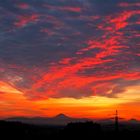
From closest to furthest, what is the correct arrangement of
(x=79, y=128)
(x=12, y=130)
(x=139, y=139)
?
1. (x=139, y=139)
2. (x=12, y=130)
3. (x=79, y=128)

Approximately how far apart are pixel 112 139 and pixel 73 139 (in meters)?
15.2

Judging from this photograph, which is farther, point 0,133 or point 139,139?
point 0,133

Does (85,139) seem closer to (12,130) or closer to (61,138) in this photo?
(61,138)

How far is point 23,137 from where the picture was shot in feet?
408

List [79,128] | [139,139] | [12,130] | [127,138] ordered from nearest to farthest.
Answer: [139,139] → [127,138] → [12,130] → [79,128]

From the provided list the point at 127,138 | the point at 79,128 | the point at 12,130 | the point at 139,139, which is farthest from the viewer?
the point at 79,128

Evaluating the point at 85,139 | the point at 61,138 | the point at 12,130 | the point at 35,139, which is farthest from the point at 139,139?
the point at 12,130

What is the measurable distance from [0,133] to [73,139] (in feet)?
88.4

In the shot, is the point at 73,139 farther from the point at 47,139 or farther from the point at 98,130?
the point at 98,130

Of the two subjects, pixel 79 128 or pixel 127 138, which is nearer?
pixel 127 138

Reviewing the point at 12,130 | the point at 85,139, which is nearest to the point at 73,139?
the point at 85,139

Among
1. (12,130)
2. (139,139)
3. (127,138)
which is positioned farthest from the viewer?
(12,130)

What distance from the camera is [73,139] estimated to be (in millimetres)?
123438

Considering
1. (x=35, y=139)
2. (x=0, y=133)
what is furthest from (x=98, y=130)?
(x=0, y=133)
